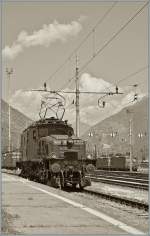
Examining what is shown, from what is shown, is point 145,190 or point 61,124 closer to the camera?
point 145,190

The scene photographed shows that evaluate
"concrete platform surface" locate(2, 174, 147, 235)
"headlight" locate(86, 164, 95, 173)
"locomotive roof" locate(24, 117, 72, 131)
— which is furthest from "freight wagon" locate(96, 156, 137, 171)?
"concrete platform surface" locate(2, 174, 147, 235)

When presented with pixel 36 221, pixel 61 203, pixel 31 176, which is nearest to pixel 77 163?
pixel 31 176

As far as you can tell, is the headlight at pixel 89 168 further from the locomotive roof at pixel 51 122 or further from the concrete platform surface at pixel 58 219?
the concrete platform surface at pixel 58 219

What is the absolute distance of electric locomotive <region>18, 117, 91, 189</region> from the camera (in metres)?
24.6

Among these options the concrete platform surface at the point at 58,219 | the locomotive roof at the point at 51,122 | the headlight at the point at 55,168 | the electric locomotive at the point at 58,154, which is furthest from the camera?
the locomotive roof at the point at 51,122

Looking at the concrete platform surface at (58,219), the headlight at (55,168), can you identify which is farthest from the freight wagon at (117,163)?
the concrete platform surface at (58,219)

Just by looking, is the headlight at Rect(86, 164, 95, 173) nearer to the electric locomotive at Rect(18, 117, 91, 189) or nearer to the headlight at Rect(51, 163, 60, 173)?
the electric locomotive at Rect(18, 117, 91, 189)

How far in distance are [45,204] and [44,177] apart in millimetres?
12233

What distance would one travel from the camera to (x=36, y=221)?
10609 millimetres

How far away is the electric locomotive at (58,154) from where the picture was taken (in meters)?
24.6

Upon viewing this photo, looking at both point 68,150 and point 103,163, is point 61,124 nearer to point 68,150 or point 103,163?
point 68,150

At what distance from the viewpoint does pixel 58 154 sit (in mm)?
24828

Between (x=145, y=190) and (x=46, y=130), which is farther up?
(x=46, y=130)

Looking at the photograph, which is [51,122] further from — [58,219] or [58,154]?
[58,219]
